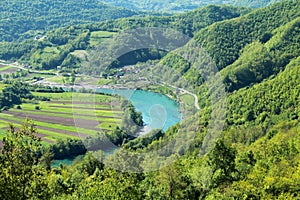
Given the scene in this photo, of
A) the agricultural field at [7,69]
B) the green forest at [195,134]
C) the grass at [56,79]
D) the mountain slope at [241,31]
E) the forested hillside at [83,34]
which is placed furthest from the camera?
the forested hillside at [83,34]

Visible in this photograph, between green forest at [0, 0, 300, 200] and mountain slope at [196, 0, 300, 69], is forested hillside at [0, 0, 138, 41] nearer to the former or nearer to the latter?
green forest at [0, 0, 300, 200]

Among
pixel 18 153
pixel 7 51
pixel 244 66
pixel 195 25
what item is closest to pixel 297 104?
pixel 244 66

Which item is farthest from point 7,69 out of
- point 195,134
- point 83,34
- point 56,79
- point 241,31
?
point 195,134

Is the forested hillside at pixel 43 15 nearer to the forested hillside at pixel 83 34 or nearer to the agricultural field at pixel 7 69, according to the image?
the forested hillside at pixel 83 34

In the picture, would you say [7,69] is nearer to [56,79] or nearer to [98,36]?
[56,79]

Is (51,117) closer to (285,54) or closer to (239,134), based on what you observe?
(239,134)

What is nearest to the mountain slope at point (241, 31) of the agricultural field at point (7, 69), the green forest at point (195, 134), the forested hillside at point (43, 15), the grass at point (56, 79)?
the green forest at point (195, 134)

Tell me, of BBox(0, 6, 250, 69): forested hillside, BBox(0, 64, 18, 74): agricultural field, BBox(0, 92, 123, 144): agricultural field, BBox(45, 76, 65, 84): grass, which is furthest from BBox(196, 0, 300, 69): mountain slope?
BBox(0, 64, 18, 74): agricultural field
